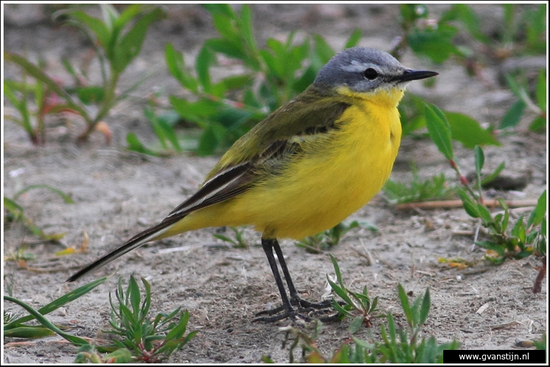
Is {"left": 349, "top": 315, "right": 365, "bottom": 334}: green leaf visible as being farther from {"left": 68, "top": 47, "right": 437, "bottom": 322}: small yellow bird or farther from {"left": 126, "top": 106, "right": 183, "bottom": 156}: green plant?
{"left": 126, "top": 106, "right": 183, "bottom": 156}: green plant

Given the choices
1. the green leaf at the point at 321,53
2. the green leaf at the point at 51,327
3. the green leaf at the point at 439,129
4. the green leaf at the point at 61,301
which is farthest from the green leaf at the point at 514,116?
the green leaf at the point at 51,327

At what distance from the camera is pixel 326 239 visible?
574cm

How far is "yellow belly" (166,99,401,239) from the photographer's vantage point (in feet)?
14.6

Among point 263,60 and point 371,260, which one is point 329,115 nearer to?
point 371,260

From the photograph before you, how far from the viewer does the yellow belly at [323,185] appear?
14.6ft

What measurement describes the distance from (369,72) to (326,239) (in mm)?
1405

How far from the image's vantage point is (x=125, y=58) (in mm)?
7426

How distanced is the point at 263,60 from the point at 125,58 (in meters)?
1.42

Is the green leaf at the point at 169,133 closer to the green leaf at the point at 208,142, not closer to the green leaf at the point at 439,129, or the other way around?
the green leaf at the point at 208,142

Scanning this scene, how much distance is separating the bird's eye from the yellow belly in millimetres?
359

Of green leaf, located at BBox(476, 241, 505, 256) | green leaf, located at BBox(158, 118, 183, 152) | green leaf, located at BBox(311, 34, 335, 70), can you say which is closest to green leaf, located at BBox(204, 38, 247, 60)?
green leaf, located at BBox(311, 34, 335, 70)

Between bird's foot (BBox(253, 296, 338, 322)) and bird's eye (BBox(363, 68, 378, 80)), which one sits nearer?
bird's foot (BBox(253, 296, 338, 322))

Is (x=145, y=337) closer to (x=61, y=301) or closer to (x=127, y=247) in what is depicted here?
(x=61, y=301)

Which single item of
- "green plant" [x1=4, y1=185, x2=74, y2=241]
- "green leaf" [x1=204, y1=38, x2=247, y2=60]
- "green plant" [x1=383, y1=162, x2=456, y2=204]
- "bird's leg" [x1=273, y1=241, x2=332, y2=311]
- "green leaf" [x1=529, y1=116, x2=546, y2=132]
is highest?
"green leaf" [x1=204, y1=38, x2=247, y2=60]
